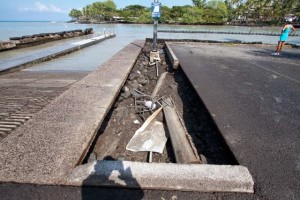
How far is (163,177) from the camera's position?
103 inches

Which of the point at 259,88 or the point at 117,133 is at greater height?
the point at 259,88

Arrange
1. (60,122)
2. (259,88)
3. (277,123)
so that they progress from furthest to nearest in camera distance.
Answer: (259,88) → (277,123) → (60,122)

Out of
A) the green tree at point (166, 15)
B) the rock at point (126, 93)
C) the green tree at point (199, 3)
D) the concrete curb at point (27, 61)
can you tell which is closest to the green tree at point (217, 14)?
the green tree at point (199, 3)

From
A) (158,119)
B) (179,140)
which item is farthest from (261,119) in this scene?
(158,119)

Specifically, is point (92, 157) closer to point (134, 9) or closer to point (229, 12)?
point (229, 12)

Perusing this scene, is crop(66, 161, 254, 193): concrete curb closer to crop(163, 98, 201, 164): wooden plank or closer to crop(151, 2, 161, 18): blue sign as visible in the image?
crop(163, 98, 201, 164): wooden plank

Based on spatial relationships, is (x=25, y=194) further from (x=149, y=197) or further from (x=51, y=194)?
(x=149, y=197)

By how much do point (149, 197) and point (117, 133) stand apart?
248cm

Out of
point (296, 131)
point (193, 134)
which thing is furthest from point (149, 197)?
point (296, 131)

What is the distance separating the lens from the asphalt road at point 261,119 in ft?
9.12

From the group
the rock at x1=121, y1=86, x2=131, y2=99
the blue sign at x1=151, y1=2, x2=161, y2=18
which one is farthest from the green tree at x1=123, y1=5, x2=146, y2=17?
the rock at x1=121, y1=86, x2=131, y2=99

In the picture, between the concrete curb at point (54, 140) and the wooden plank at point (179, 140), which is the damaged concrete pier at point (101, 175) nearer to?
the concrete curb at point (54, 140)

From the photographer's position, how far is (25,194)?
238 centimetres

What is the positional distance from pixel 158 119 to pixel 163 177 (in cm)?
254
